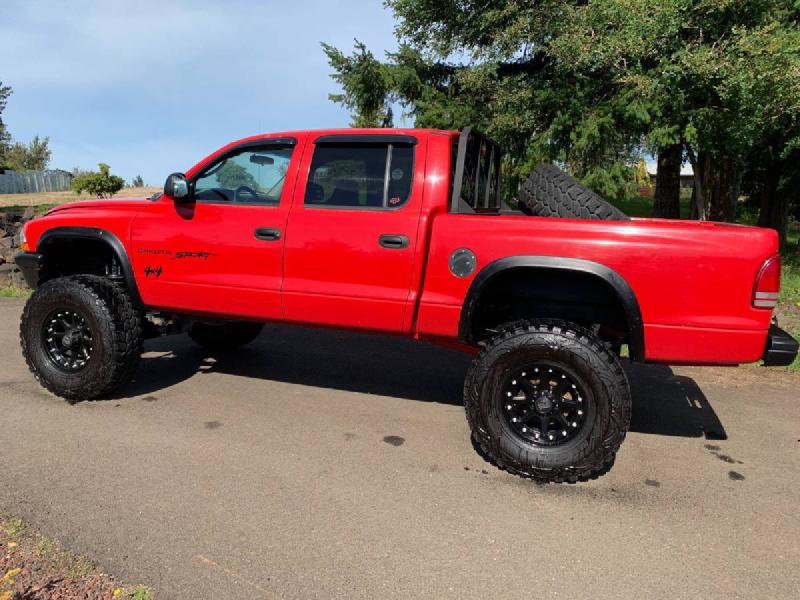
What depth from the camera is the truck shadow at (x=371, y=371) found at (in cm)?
454

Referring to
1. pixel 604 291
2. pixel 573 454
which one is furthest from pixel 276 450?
pixel 604 291

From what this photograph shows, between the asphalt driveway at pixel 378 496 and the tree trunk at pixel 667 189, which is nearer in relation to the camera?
the asphalt driveway at pixel 378 496

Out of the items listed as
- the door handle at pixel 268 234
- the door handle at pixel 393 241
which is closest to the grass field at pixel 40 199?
the door handle at pixel 268 234

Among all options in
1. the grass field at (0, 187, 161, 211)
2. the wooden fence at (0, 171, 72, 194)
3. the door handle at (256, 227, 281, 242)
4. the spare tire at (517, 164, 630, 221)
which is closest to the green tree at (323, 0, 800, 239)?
the spare tire at (517, 164, 630, 221)

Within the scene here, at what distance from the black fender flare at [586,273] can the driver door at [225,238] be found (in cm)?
139

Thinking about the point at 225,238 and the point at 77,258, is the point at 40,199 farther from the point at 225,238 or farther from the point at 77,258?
the point at 225,238

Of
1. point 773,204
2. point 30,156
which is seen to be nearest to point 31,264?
point 773,204

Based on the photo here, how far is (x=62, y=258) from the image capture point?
477 cm

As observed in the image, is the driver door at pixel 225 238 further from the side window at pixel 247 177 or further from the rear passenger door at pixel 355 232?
the rear passenger door at pixel 355 232

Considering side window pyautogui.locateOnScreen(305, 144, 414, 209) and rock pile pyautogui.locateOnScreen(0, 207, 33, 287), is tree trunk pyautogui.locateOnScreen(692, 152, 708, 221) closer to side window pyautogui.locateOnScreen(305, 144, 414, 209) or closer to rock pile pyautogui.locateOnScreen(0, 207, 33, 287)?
side window pyautogui.locateOnScreen(305, 144, 414, 209)

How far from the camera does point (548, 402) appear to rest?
11.2ft

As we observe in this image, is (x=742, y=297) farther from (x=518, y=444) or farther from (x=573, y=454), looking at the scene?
(x=518, y=444)

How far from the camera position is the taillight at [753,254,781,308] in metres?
3.05

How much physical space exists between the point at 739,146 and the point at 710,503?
882cm
